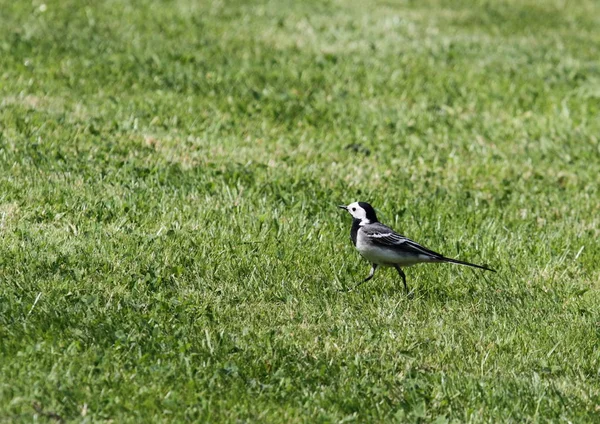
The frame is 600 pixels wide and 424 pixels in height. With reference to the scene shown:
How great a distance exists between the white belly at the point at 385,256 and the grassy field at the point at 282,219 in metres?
0.26

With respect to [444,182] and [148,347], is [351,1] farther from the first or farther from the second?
[148,347]

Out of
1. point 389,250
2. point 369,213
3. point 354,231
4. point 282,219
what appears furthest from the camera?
point 282,219

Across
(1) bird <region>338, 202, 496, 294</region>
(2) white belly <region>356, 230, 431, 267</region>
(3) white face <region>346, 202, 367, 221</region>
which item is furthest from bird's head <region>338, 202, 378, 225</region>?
(2) white belly <region>356, 230, 431, 267</region>

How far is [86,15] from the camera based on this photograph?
1412 centimetres

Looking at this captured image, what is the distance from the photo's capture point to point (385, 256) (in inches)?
264

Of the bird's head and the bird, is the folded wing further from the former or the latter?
the bird's head

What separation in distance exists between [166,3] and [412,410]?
38.0ft

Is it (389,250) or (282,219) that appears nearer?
(389,250)

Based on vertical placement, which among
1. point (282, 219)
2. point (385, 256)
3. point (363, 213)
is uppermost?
point (363, 213)

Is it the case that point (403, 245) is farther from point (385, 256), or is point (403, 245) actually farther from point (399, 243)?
point (385, 256)

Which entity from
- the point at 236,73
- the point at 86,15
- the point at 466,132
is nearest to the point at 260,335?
the point at 466,132

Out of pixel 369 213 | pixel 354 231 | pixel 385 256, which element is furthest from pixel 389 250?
pixel 369 213

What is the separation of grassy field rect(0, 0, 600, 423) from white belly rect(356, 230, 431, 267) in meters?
0.26

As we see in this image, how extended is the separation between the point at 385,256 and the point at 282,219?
1343mm
